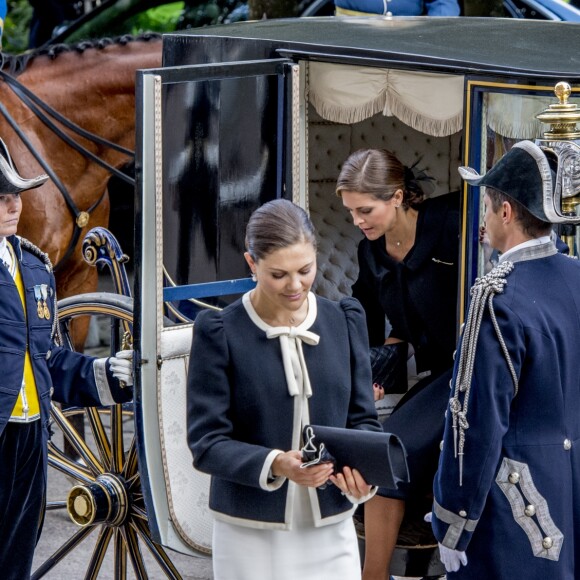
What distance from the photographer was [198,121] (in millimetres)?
3975

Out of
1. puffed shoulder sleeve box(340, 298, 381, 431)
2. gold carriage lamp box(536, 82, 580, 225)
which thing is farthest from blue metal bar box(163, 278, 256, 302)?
gold carriage lamp box(536, 82, 580, 225)

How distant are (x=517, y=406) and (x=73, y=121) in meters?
3.73

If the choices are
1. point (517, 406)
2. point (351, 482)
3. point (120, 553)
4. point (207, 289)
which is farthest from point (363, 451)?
point (120, 553)

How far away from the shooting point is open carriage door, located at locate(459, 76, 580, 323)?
12.5 ft

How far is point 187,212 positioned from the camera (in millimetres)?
3979

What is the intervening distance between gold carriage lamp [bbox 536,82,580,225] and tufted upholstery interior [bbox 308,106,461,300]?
62.9 inches

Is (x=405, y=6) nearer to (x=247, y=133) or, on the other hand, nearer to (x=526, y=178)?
(x=247, y=133)

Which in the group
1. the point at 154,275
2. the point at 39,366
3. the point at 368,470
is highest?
the point at 154,275

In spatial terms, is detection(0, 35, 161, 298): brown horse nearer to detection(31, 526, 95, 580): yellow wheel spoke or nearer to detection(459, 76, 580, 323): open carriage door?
detection(31, 526, 95, 580): yellow wheel spoke

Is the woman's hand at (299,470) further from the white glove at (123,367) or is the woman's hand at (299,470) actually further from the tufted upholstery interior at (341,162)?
the tufted upholstery interior at (341,162)

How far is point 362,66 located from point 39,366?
151 centimetres

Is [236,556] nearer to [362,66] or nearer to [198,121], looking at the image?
[198,121]

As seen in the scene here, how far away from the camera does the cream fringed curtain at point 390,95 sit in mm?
4184

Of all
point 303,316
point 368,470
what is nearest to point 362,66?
point 303,316
